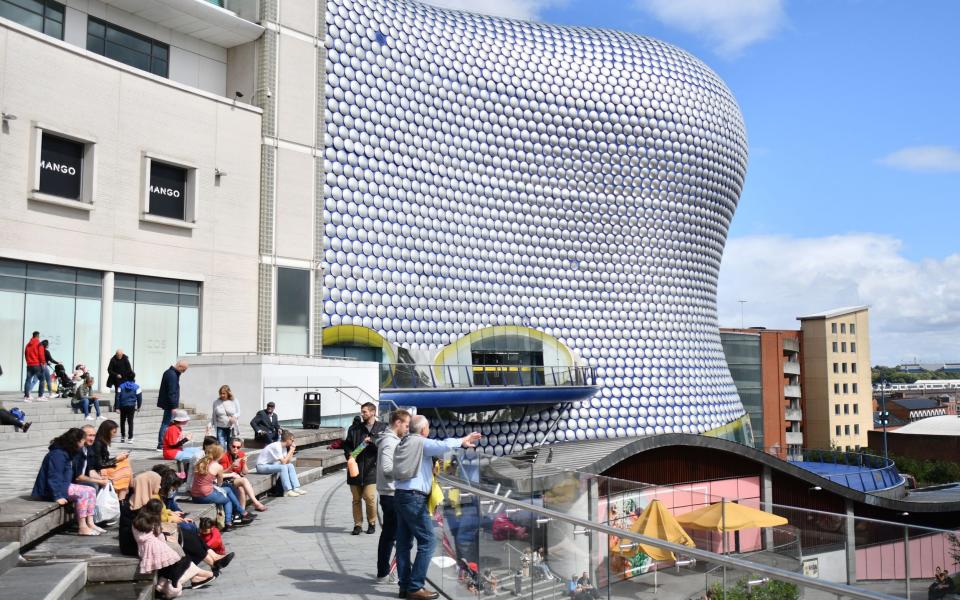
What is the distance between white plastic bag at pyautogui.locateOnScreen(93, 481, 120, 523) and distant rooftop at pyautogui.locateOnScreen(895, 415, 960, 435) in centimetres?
5315

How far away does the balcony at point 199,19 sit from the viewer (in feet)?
72.8

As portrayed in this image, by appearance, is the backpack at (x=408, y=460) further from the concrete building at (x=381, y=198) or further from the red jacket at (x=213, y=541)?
the concrete building at (x=381, y=198)

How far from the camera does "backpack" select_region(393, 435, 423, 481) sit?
248 inches

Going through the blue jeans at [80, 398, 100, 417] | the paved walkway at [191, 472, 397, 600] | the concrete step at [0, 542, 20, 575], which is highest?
the blue jeans at [80, 398, 100, 417]

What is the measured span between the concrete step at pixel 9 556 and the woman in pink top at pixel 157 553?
0.82m

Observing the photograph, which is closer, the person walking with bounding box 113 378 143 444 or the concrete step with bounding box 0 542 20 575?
the concrete step with bounding box 0 542 20 575

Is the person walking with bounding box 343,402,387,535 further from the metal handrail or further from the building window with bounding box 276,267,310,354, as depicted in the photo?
the building window with bounding box 276,267,310,354

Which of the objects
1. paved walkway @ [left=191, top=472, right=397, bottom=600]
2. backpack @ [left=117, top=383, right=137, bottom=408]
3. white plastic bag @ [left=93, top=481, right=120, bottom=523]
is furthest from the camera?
backpack @ [left=117, top=383, right=137, bottom=408]

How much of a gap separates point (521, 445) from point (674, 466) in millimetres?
7636

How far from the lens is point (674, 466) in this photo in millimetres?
25859

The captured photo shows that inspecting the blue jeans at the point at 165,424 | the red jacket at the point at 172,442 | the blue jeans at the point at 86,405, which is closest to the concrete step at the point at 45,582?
the red jacket at the point at 172,442

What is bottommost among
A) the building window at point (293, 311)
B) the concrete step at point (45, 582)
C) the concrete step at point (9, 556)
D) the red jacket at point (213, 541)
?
the red jacket at point (213, 541)

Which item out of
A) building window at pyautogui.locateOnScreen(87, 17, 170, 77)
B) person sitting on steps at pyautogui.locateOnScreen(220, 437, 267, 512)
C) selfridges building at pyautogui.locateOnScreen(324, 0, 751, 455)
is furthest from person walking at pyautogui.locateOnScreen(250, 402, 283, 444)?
building window at pyautogui.locateOnScreen(87, 17, 170, 77)

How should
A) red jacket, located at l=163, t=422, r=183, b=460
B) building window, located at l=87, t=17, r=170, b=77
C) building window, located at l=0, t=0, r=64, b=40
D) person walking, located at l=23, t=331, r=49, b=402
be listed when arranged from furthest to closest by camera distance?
building window, located at l=87, t=17, r=170, b=77 → building window, located at l=0, t=0, r=64, b=40 → person walking, located at l=23, t=331, r=49, b=402 → red jacket, located at l=163, t=422, r=183, b=460
